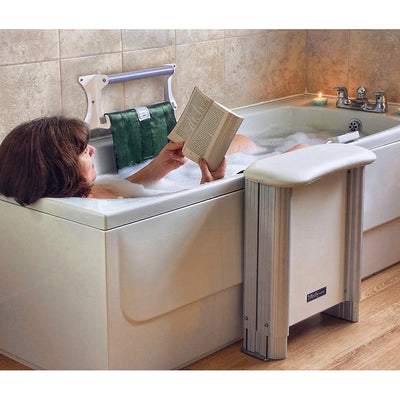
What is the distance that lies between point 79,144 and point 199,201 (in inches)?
14.8

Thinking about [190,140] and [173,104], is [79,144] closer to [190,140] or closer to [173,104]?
[190,140]

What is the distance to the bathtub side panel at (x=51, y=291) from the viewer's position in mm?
1937

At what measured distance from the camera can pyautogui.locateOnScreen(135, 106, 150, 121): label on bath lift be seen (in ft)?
9.11

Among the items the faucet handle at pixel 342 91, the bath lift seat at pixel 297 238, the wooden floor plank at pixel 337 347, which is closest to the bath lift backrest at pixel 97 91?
the bath lift seat at pixel 297 238

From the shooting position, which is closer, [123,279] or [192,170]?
[123,279]

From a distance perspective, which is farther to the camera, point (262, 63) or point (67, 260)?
point (262, 63)

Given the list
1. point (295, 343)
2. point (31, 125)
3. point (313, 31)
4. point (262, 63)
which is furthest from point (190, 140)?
point (313, 31)

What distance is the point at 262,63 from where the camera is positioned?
3.39m

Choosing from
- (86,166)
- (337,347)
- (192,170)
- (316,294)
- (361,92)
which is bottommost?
(337,347)

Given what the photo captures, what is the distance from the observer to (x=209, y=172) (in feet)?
7.64

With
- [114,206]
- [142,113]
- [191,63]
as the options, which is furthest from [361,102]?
[114,206]

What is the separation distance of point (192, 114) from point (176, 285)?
610mm

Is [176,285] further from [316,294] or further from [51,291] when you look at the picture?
[316,294]

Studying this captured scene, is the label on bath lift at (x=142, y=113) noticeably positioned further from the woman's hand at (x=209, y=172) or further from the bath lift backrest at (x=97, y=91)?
the woman's hand at (x=209, y=172)
